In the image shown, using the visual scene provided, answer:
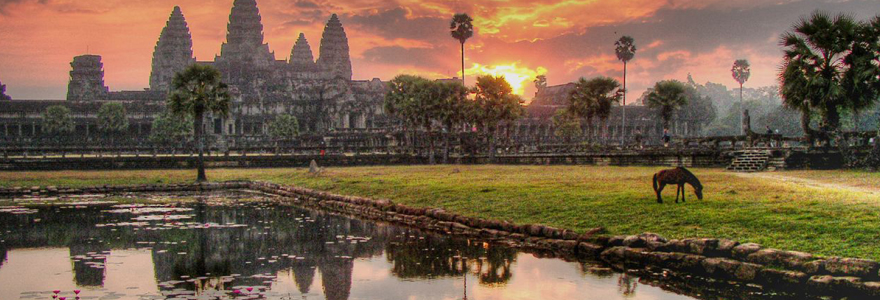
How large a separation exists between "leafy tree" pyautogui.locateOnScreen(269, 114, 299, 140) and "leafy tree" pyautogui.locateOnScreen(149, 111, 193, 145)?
12.2 metres

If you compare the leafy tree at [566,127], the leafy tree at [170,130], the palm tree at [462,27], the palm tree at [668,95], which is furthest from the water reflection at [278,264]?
the leafy tree at [170,130]

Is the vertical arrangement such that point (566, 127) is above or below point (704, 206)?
above

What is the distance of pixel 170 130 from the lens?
12112 centimetres

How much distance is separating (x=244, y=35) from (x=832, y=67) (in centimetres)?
16793

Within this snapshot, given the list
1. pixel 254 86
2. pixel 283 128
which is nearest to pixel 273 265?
pixel 283 128

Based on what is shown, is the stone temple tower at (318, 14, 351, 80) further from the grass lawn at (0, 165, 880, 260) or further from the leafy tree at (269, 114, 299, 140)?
the grass lawn at (0, 165, 880, 260)

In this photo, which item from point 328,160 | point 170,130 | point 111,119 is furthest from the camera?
point 111,119

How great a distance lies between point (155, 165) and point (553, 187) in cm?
4143

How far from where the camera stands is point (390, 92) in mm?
87188

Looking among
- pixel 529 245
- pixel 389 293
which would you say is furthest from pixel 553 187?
Result: pixel 389 293

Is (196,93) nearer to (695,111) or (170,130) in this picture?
(170,130)

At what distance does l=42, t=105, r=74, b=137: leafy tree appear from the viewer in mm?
124188

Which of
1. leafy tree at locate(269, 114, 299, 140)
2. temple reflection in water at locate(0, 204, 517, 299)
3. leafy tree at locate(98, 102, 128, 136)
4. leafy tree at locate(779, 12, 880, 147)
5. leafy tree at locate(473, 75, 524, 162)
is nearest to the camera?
temple reflection in water at locate(0, 204, 517, 299)

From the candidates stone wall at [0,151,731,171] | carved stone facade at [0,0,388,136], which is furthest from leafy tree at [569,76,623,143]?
carved stone facade at [0,0,388,136]
